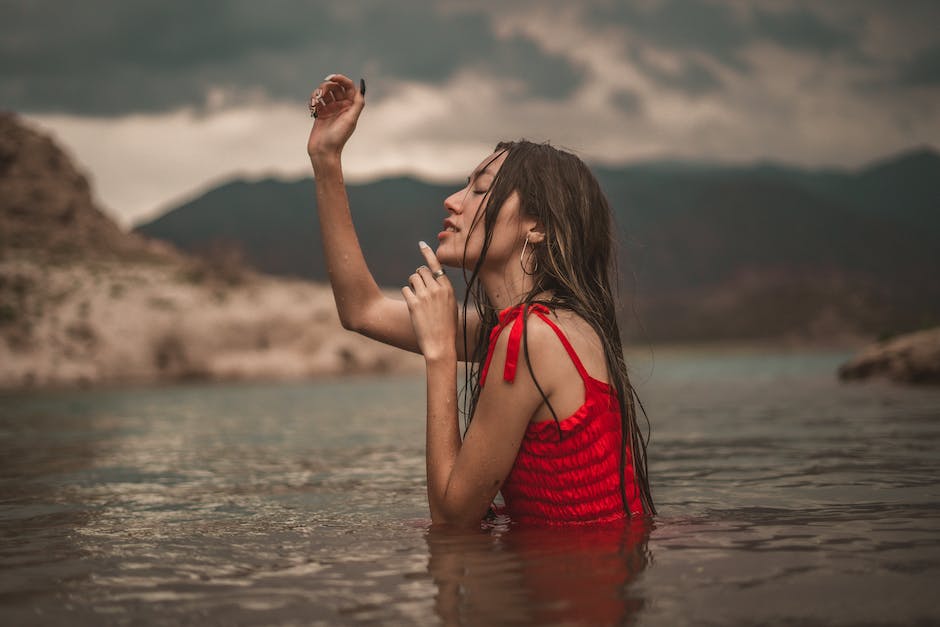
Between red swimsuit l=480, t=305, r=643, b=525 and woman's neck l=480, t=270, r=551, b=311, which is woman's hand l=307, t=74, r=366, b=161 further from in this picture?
red swimsuit l=480, t=305, r=643, b=525

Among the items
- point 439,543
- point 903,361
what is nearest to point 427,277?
point 439,543

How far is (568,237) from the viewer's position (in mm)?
3207

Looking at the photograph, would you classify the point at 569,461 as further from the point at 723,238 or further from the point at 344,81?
the point at 723,238

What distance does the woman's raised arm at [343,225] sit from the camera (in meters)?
3.55

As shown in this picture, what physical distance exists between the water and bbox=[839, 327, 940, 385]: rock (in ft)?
19.5

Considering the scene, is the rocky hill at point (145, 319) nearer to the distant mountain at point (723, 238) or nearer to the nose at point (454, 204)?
the nose at point (454, 204)

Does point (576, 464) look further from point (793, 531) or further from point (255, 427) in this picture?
point (255, 427)

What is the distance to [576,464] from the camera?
10.1 feet

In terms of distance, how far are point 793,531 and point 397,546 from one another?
1.44 m

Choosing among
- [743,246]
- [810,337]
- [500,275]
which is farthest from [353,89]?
[743,246]

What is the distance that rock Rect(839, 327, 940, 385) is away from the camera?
512 inches

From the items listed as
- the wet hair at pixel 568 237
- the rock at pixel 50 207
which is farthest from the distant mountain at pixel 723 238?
the wet hair at pixel 568 237

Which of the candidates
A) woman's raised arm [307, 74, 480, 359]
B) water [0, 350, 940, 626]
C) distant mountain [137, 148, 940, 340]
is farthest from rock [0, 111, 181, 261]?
distant mountain [137, 148, 940, 340]

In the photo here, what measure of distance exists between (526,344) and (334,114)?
1.31m
